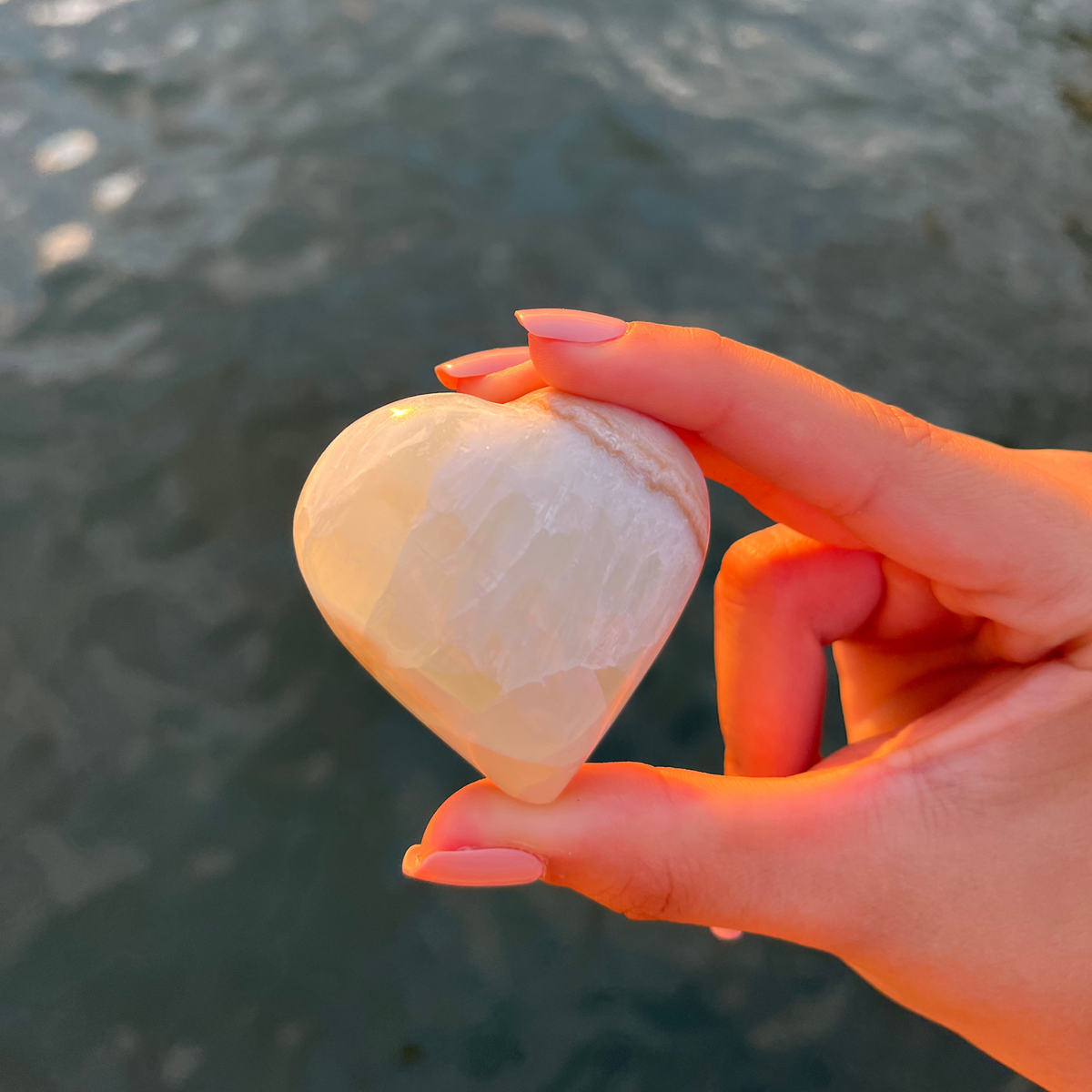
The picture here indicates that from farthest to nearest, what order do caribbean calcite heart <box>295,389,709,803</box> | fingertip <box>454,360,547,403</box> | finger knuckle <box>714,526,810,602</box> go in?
finger knuckle <box>714,526,810,602</box>
fingertip <box>454,360,547,403</box>
caribbean calcite heart <box>295,389,709,803</box>

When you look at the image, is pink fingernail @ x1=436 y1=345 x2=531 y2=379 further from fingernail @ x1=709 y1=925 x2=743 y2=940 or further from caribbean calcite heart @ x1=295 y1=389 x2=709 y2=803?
fingernail @ x1=709 y1=925 x2=743 y2=940

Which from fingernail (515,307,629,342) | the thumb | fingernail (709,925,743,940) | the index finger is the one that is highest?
fingernail (515,307,629,342)

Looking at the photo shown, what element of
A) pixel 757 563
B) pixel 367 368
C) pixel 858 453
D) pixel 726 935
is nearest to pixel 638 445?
pixel 858 453

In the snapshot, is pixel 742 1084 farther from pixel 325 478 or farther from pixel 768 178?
pixel 768 178

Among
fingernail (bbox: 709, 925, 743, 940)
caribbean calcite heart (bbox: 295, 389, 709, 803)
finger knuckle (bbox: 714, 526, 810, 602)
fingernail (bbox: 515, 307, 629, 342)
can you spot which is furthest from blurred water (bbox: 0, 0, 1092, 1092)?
fingernail (bbox: 515, 307, 629, 342)

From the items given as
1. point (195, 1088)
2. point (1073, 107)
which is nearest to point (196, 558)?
point (195, 1088)

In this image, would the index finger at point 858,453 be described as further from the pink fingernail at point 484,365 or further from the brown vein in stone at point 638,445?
the pink fingernail at point 484,365
